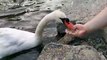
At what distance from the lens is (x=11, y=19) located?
6457mm

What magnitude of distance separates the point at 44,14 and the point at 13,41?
122cm

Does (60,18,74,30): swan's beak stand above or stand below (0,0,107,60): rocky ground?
above

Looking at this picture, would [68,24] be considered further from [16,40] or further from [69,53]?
[16,40]

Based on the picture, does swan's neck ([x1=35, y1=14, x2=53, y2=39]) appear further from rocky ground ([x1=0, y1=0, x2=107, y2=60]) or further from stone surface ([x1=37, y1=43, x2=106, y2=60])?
stone surface ([x1=37, y1=43, x2=106, y2=60])

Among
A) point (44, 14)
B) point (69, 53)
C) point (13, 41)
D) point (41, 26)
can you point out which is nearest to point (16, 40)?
point (13, 41)

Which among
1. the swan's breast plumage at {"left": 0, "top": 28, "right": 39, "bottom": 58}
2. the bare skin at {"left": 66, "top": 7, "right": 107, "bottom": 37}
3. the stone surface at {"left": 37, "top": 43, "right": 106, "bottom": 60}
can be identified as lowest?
the swan's breast plumage at {"left": 0, "top": 28, "right": 39, "bottom": 58}

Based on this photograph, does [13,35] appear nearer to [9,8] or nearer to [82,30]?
[9,8]

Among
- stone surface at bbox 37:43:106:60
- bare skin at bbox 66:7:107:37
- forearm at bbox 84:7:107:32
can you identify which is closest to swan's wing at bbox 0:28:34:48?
stone surface at bbox 37:43:106:60

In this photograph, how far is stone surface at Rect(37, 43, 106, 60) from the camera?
11.2ft

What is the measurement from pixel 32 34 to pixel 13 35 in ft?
1.15

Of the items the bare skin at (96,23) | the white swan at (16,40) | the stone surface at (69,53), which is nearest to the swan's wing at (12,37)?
the white swan at (16,40)

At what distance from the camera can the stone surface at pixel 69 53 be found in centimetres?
342

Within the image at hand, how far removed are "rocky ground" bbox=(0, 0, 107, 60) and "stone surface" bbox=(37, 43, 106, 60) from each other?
0.70m

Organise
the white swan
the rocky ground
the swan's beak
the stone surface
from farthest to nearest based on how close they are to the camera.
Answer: the white swan, the rocky ground, the swan's beak, the stone surface
